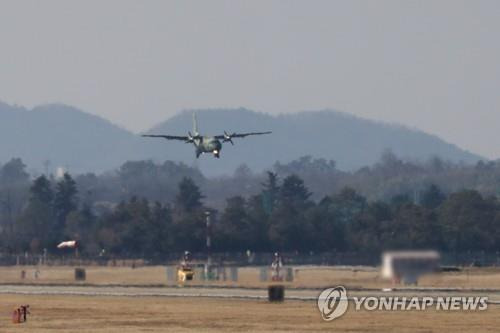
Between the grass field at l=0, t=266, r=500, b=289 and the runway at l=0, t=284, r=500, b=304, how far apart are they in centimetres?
117

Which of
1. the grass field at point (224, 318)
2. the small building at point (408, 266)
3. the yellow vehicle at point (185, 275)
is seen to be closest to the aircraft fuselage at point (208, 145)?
the yellow vehicle at point (185, 275)

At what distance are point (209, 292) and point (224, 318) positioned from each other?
2530cm

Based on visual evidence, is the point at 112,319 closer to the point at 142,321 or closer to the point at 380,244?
the point at 142,321

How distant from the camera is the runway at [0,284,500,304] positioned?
88.9 m

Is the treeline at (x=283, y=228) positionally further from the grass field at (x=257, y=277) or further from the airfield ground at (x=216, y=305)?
the airfield ground at (x=216, y=305)

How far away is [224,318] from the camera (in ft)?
241

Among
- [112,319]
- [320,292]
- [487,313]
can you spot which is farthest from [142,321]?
[320,292]

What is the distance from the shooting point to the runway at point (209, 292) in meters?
88.9

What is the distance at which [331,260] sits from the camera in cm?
14550

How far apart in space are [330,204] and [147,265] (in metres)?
40.3

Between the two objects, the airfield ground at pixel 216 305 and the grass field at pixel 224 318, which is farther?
the airfield ground at pixel 216 305

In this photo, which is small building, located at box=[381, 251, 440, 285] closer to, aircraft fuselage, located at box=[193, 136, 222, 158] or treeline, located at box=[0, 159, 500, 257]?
aircraft fuselage, located at box=[193, 136, 222, 158]

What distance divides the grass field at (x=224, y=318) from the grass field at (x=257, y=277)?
12.4m

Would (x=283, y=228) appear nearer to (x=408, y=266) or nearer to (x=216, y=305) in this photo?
(x=216, y=305)
